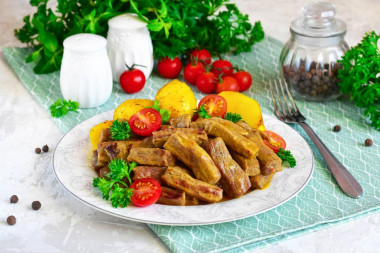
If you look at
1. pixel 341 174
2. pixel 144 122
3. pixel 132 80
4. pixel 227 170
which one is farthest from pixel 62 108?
pixel 341 174

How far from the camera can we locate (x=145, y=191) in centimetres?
253

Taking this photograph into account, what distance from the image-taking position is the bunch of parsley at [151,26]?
4.19 metres

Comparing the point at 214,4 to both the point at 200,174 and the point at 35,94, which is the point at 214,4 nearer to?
the point at 35,94

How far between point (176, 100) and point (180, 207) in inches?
33.5

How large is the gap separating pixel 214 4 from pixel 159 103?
1.59 meters

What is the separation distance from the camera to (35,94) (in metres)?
4.05

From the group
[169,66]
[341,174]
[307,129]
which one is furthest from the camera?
[169,66]

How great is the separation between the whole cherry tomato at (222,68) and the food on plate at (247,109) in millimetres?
838

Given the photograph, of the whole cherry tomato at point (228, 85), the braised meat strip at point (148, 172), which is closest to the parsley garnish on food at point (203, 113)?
the braised meat strip at point (148, 172)

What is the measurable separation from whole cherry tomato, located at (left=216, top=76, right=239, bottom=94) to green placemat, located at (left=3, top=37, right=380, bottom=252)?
7.0 inches

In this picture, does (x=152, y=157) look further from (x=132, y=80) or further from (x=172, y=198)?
(x=132, y=80)

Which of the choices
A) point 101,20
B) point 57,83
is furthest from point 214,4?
point 57,83

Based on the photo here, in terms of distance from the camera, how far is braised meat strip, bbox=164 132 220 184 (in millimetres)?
2621

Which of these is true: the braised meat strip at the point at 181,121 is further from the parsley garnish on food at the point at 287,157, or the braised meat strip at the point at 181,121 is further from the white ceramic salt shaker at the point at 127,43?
the white ceramic salt shaker at the point at 127,43
